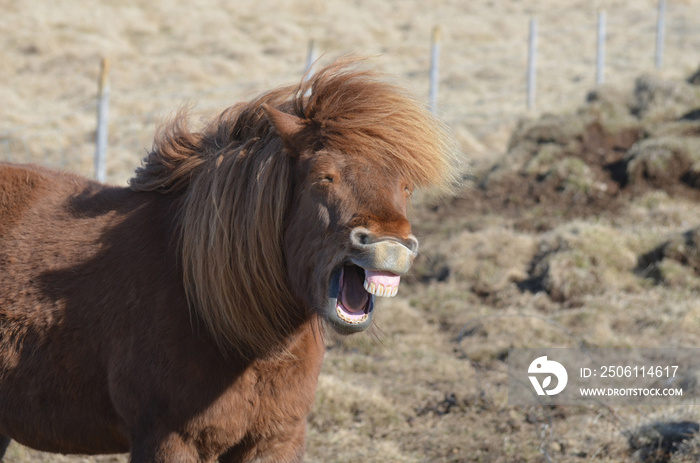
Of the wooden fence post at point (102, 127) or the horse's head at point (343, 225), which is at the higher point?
the horse's head at point (343, 225)

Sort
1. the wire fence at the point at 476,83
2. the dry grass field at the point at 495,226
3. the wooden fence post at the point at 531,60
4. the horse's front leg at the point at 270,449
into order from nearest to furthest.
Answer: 1. the horse's front leg at the point at 270,449
2. the dry grass field at the point at 495,226
3. the wire fence at the point at 476,83
4. the wooden fence post at the point at 531,60

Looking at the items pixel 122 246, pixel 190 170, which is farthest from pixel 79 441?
pixel 190 170

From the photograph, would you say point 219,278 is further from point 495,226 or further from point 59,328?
point 495,226

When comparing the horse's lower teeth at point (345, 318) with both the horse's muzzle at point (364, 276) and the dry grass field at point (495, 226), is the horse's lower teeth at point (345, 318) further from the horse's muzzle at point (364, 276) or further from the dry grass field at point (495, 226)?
the dry grass field at point (495, 226)

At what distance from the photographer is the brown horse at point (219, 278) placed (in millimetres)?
2543

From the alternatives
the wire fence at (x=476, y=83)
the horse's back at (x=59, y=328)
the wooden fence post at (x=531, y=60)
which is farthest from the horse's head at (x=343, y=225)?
the wooden fence post at (x=531, y=60)

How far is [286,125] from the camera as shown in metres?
2.61

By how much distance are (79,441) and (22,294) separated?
0.66 meters

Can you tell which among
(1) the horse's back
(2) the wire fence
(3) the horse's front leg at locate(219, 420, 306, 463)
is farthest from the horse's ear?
(2) the wire fence

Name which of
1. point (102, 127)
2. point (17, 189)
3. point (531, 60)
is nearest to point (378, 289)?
point (17, 189)

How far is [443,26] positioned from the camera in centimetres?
2483

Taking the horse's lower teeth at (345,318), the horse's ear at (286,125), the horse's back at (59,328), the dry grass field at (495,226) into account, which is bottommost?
the dry grass field at (495,226)

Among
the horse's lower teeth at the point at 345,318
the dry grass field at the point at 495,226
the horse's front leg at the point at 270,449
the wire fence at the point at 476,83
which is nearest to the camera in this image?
the horse's lower teeth at the point at 345,318

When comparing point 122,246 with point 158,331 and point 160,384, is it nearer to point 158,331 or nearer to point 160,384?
point 158,331
